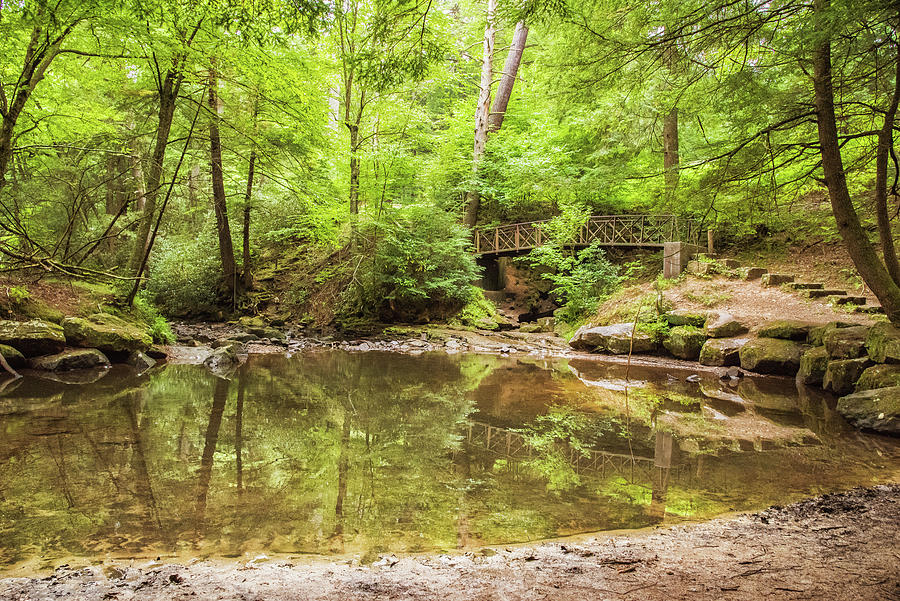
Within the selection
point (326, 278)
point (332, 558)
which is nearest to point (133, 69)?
point (326, 278)

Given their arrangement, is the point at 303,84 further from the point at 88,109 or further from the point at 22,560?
the point at 22,560

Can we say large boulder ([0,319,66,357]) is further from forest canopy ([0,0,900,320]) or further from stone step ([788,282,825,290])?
stone step ([788,282,825,290])

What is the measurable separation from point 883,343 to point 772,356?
232 centimetres

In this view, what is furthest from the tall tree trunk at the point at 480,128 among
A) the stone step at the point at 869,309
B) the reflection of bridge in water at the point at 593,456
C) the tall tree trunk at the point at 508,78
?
the reflection of bridge in water at the point at 593,456

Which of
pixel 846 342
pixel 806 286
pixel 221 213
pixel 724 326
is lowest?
pixel 846 342

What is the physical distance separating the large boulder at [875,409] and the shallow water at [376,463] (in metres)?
0.20

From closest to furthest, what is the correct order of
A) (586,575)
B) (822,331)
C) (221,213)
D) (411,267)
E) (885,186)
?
(586,575)
(885,186)
(822,331)
(221,213)
(411,267)

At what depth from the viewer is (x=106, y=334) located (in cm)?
794

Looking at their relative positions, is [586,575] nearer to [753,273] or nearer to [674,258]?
[753,273]

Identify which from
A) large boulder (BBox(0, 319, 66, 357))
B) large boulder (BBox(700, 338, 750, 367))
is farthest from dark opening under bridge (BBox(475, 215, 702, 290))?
large boulder (BBox(0, 319, 66, 357))

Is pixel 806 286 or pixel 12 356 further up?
pixel 806 286

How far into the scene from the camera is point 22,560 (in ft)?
6.91

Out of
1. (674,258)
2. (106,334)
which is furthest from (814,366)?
(106,334)

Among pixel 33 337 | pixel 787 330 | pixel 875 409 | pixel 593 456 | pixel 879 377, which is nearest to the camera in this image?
pixel 593 456
